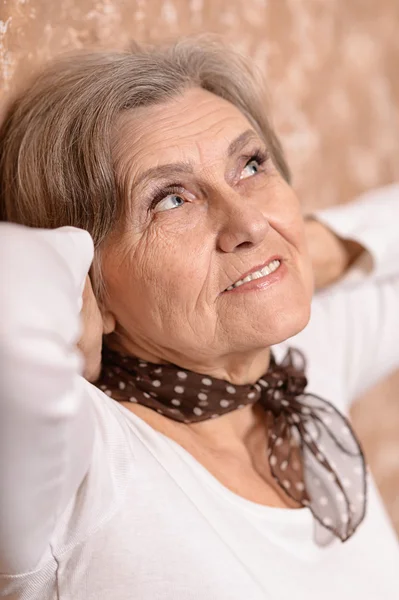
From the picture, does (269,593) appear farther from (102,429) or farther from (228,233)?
(228,233)

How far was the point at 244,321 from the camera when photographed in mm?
1037

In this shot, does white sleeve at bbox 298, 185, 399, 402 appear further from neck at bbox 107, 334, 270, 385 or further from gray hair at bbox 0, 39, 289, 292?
gray hair at bbox 0, 39, 289, 292

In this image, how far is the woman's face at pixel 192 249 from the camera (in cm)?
104

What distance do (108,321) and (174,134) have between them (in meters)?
0.29

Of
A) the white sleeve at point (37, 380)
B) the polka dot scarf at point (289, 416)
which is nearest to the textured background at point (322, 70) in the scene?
the polka dot scarf at point (289, 416)

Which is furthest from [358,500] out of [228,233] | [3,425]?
[3,425]

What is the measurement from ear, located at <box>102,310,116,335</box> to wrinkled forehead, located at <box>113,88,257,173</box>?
0.72 feet

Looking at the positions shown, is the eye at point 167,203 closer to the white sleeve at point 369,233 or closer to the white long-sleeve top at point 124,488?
the white long-sleeve top at point 124,488

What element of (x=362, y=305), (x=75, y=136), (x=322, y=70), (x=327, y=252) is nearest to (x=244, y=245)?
(x=75, y=136)

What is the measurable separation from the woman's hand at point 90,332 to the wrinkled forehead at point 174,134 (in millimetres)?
185

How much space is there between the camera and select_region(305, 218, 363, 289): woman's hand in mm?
1488

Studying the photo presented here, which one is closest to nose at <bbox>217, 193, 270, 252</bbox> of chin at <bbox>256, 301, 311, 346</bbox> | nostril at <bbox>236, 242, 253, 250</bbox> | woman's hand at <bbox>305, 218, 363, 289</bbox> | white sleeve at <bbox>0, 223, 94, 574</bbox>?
nostril at <bbox>236, 242, 253, 250</bbox>

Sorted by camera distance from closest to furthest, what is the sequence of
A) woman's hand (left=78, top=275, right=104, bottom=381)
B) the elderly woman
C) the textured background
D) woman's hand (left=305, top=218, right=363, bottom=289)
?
1. the elderly woman
2. woman's hand (left=78, top=275, right=104, bottom=381)
3. the textured background
4. woman's hand (left=305, top=218, right=363, bottom=289)

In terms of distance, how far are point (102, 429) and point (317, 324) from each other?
758 mm
